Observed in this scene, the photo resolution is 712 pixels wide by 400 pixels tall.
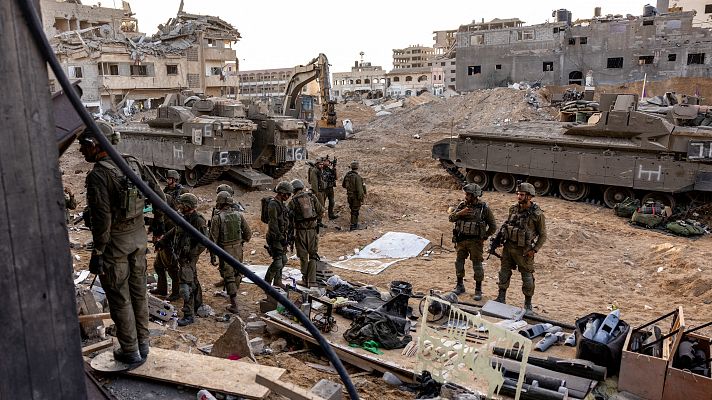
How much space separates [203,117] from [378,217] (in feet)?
19.4

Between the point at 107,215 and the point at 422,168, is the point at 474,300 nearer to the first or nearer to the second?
the point at 107,215

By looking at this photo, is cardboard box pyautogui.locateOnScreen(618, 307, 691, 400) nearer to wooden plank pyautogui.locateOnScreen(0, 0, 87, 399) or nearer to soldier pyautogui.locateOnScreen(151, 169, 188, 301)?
wooden plank pyautogui.locateOnScreen(0, 0, 87, 399)

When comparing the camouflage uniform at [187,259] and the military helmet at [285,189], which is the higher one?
the military helmet at [285,189]

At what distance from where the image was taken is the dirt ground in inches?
316

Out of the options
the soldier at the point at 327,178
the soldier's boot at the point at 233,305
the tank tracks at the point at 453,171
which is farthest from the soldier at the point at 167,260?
the tank tracks at the point at 453,171

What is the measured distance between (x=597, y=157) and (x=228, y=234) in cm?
1141

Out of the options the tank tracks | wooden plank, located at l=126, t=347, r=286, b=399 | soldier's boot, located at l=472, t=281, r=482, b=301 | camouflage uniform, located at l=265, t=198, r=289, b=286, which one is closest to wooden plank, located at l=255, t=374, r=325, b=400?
wooden plank, located at l=126, t=347, r=286, b=399

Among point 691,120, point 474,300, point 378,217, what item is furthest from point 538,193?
point 474,300

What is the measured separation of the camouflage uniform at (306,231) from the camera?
27.7ft

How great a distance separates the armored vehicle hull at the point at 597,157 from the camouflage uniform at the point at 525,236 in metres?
8.24

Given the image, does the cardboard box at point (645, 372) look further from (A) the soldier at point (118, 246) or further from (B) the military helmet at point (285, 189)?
(B) the military helmet at point (285, 189)

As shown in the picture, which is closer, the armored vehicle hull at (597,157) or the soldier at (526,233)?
the soldier at (526,233)

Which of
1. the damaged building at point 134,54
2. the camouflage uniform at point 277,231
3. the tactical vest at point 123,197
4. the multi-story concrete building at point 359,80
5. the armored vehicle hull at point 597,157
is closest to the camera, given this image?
the tactical vest at point 123,197

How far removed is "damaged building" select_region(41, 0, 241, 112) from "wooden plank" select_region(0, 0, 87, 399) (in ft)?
116
